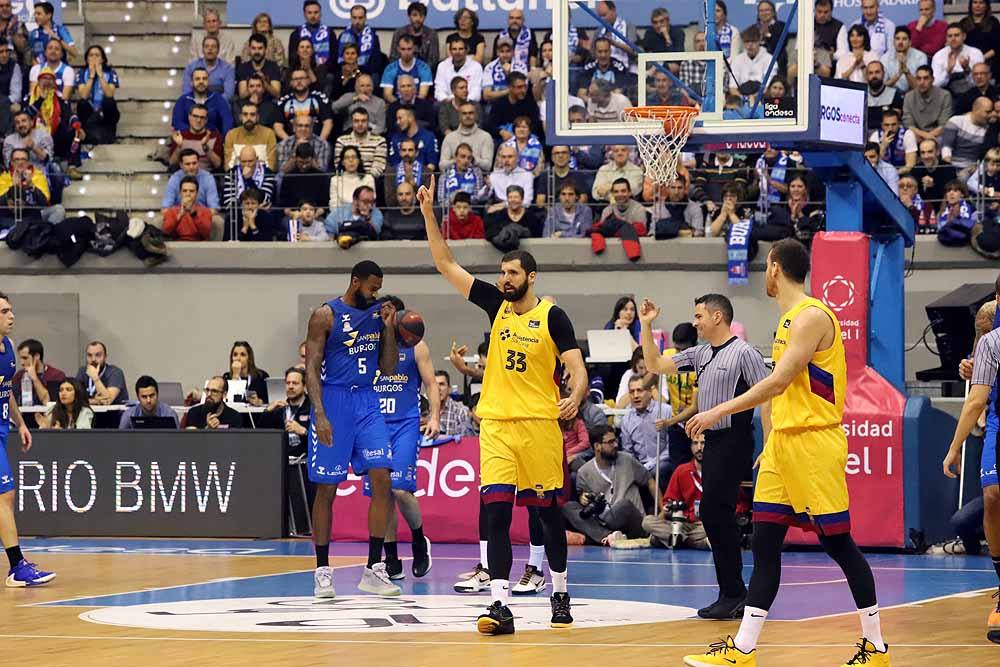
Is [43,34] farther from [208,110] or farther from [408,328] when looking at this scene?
[408,328]

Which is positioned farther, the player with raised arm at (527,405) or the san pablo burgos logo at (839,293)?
the san pablo burgos logo at (839,293)

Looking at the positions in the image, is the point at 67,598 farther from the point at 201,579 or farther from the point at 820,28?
the point at 820,28

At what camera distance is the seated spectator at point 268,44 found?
24.8 metres

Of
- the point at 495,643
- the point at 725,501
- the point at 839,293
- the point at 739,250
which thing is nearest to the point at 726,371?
the point at 725,501

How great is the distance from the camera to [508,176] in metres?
22.2

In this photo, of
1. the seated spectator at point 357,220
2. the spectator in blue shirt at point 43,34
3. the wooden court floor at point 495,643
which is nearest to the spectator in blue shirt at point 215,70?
the spectator in blue shirt at point 43,34

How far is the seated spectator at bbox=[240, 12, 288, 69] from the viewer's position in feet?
81.4

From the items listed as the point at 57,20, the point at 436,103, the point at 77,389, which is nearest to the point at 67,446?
the point at 77,389

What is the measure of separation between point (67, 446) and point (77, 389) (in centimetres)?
105

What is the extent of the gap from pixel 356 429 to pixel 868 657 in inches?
197

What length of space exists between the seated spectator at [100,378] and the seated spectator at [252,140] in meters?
3.96

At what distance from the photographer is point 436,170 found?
74.8 ft

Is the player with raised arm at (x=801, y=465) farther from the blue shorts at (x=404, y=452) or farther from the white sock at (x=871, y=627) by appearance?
the blue shorts at (x=404, y=452)

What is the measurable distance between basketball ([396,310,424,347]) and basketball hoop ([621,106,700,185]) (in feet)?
10.6
